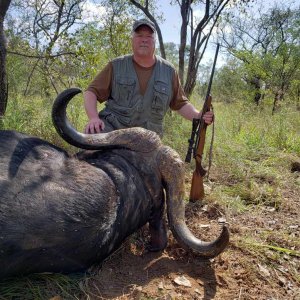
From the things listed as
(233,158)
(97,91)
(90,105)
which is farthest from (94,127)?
(233,158)

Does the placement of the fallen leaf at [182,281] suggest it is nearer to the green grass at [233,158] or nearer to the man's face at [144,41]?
the green grass at [233,158]

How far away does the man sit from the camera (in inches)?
146

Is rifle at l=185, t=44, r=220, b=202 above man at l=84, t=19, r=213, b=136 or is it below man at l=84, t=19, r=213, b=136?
below

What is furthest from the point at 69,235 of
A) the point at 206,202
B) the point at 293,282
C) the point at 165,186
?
the point at 206,202

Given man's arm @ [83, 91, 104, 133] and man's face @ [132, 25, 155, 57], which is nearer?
man's arm @ [83, 91, 104, 133]

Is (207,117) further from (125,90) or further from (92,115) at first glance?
(92,115)

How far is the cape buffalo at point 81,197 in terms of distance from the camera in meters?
1.85

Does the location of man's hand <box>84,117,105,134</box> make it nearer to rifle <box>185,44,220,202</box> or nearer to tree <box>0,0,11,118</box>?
rifle <box>185,44,220,202</box>

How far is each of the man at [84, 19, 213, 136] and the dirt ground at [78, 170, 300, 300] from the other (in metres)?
1.23

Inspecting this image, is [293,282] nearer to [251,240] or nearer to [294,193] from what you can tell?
[251,240]

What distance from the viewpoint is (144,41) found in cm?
361

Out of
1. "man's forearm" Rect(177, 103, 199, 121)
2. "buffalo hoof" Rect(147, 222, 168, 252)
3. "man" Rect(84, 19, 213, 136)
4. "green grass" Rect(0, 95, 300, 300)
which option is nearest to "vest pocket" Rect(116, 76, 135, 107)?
"man" Rect(84, 19, 213, 136)

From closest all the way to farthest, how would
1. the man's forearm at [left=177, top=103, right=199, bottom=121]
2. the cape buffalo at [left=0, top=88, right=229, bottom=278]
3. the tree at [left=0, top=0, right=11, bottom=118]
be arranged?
the cape buffalo at [left=0, top=88, right=229, bottom=278], the man's forearm at [left=177, top=103, right=199, bottom=121], the tree at [left=0, top=0, right=11, bottom=118]

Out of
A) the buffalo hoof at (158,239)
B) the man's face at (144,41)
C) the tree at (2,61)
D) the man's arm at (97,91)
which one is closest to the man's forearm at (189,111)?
the man's face at (144,41)
